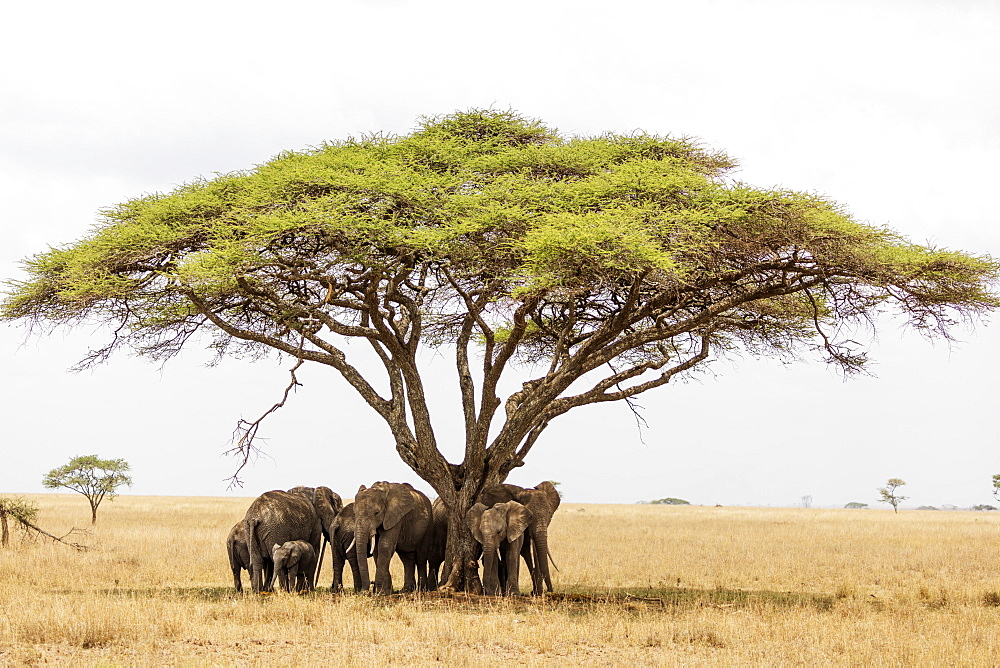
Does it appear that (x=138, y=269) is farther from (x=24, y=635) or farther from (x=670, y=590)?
(x=670, y=590)

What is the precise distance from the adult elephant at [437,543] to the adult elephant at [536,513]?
1078 mm

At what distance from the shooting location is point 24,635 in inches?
444

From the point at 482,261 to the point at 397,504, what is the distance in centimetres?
449

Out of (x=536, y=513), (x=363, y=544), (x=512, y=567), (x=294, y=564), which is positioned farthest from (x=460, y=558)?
(x=294, y=564)

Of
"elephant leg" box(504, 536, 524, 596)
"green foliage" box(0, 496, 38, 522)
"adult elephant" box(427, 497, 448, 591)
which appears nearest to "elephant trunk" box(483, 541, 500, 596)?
"elephant leg" box(504, 536, 524, 596)

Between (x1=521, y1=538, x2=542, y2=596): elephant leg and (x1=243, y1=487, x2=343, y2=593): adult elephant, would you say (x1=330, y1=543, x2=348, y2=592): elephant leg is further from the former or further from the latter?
(x1=521, y1=538, x2=542, y2=596): elephant leg

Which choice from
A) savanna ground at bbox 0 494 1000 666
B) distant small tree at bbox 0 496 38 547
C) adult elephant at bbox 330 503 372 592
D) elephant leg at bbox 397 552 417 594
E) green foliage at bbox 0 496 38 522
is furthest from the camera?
green foliage at bbox 0 496 38 522

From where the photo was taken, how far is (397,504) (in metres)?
16.6

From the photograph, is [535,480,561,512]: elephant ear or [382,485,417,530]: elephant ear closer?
[382,485,417,530]: elephant ear

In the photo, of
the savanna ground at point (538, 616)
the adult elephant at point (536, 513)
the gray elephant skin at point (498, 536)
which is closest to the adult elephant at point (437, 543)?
the adult elephant at point (536, 513)

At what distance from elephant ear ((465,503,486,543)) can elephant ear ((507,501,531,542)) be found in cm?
48

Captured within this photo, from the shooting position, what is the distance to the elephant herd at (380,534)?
52.6 ft

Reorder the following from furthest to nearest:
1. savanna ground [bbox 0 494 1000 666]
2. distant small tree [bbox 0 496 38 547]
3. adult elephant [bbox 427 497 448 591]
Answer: distant small tree [bbox 0 496 38 547], adult elephant [bbox 427 497 448 591], savanna ground [bbox 0 494 1000 666]

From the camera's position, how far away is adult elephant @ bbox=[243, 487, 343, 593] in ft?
53.1
